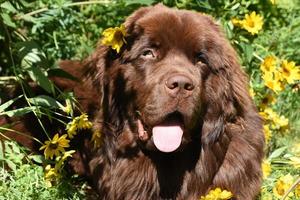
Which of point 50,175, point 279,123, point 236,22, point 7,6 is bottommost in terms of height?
point 279,123

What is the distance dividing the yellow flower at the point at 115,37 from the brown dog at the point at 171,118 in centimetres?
10

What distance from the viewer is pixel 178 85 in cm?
367

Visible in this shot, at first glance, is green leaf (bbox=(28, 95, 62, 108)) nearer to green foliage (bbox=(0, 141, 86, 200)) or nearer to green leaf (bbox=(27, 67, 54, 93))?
green leaf (bbox=(27, 67, 54, 93))

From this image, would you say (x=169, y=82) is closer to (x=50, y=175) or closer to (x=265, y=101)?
(x=50, y=175)

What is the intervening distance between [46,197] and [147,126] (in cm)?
76

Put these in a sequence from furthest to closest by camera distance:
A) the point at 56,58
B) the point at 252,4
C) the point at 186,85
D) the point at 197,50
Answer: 1. the point at 56,58
2. the point at 252,4
3. the point at 197,50
4. the point at 186,85

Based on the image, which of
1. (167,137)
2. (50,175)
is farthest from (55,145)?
(167,137)

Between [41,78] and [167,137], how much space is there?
0.91 metres

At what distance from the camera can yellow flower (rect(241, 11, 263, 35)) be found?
464 centimetres

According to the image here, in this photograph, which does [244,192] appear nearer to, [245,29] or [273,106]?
[245,29]

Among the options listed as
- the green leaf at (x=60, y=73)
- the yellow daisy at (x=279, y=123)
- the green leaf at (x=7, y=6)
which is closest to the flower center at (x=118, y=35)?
the green leaf at (x=60, y=73)

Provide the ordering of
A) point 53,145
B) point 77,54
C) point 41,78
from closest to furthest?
point 53,145 < point 41,78 < point 77,54

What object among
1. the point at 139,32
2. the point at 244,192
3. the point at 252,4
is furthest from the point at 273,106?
the point at 139,32

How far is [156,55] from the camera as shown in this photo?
157 inches
